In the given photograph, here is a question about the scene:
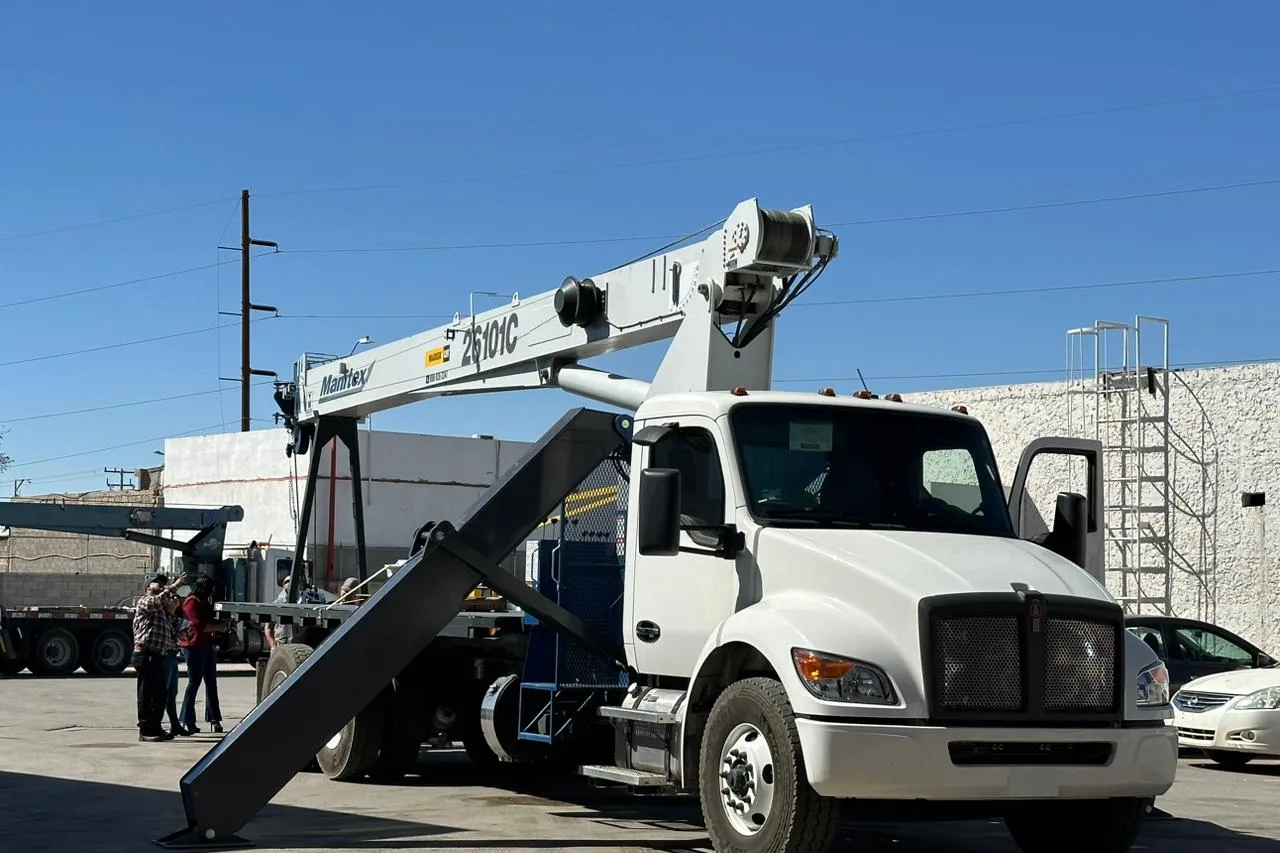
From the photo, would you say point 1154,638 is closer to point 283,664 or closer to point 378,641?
point 283,664

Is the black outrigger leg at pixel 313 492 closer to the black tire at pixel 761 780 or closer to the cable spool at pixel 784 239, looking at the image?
the cable spool at pixel 784 239

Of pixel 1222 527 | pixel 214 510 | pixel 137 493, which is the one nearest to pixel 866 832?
pixel 1222 527

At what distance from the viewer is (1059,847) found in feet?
30.7

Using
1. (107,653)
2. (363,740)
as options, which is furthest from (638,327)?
(107,653)

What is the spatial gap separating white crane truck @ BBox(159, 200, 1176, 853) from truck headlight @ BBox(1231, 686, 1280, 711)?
7.35 meters

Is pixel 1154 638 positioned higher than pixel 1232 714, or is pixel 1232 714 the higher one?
pixel 1154 638

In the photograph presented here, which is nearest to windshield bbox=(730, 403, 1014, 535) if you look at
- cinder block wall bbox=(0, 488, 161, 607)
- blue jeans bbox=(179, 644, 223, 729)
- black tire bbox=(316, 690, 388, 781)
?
black tire bbox=(316, 690, 388, 781)

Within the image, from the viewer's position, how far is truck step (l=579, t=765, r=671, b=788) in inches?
378

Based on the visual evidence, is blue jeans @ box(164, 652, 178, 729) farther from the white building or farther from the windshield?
the white building

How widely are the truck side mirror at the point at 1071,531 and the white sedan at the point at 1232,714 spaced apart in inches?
270

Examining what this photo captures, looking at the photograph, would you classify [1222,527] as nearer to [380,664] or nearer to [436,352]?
[436,352]

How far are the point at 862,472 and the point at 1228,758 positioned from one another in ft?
32.9

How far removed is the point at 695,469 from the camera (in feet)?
32.0

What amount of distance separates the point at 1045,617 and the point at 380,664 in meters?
4.33
